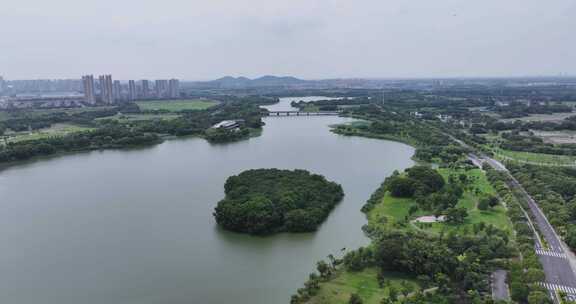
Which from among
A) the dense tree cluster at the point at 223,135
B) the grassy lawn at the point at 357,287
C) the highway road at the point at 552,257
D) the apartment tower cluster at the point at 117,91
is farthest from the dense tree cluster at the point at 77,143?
the apartment tower cluster at the point at 117,91

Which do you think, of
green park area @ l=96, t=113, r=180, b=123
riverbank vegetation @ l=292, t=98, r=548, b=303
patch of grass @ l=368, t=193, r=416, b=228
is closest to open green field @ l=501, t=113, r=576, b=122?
riverbank vegetation @ l=292, t=98, r=548, b=303

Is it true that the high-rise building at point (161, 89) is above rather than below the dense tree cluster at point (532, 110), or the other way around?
above

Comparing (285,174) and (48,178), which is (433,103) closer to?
(285,174)

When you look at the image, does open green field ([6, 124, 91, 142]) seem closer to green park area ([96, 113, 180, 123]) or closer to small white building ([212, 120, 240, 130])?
green park area ([96, 113, 180, 123])

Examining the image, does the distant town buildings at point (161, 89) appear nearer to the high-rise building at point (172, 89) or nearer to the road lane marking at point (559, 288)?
the high-rise building at point (172, 89)

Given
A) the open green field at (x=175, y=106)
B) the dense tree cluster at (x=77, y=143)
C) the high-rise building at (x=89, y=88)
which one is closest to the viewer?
the dense tree cluster at (x=77, y=143)

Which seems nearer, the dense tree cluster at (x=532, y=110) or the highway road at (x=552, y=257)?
the highway road at (x=552, y=257)

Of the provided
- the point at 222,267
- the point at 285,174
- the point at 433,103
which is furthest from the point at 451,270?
the point at 433,103
